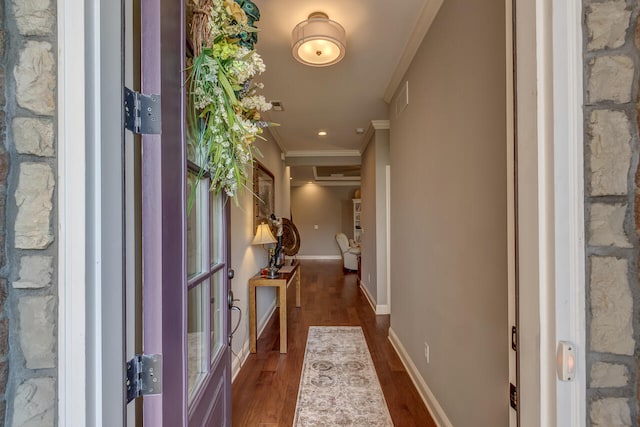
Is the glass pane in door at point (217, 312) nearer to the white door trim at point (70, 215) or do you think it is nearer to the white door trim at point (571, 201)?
the white door trim at point (70, 215)

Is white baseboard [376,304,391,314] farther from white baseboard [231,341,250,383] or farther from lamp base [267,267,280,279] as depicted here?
white baseboard [231,341,250,383]

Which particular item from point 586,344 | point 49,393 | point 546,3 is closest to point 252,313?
point 49,393

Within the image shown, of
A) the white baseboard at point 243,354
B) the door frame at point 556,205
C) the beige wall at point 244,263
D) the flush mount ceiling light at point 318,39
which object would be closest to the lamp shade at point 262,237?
the beige wall at point 244,263

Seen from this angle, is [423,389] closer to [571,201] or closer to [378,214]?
[571,201]

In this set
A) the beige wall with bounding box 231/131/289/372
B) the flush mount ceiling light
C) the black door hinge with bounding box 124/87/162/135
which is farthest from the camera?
the beige wall with bounding box 231/131/289/372

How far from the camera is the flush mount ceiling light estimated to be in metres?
2.05

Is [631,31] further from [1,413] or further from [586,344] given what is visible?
[1,413]

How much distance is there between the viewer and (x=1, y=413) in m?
0.62

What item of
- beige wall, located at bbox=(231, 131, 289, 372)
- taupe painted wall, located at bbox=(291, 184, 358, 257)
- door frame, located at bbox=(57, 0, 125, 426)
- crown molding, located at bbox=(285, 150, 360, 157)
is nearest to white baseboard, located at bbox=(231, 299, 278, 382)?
beige wall, located at bbox=(231, 131, 289, 372)

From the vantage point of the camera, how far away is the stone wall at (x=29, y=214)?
0.63 m

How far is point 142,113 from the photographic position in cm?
80

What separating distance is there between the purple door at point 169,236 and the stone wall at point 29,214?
19 centimetres

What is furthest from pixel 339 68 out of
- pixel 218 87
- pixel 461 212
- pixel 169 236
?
pixel 169 236

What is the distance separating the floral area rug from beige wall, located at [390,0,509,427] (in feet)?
1.42
